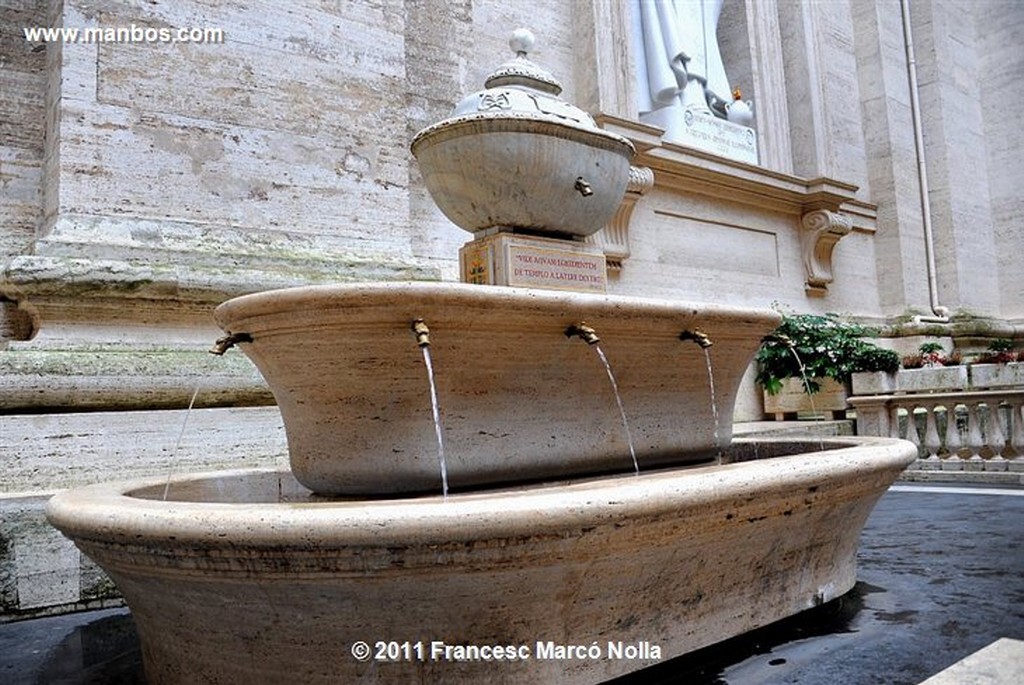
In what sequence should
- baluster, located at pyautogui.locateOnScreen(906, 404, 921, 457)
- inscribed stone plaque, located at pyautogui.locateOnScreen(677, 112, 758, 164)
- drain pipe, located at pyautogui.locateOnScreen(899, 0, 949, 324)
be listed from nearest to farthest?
baluster, located at pyautogui.locateOnScreen(906, 404, 921, 457) → inscribed stone plaque, located at pyautogui.locateOnScreen(677, 112, 758, 164) → drain pipe, located at pyautogui.locateOnScreen(899, 0, 949, 324)

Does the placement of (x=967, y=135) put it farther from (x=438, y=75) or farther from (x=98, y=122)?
(x=98, y=122)

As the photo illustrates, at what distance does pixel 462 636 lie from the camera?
1.74m

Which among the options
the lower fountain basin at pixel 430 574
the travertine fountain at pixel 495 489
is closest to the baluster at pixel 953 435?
the travertine fountain at pixel 495 489

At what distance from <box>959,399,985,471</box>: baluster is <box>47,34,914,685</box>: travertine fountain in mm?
3674

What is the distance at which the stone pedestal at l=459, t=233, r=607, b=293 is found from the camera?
3.02m

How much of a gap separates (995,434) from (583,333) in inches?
202

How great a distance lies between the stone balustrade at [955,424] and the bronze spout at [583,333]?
16.1 ft

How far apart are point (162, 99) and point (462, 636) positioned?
3.78m

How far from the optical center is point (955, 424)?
20.5 ft

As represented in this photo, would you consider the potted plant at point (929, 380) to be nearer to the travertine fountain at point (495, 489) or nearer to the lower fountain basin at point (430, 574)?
the travertine fountain at point (495, 489)

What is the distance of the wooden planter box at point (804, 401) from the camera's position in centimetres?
745

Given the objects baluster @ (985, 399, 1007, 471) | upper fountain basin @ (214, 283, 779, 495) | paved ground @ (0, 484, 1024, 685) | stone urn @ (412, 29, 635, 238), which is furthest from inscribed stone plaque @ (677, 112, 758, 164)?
upper fountain basin @ (214, 283, 779, 495)

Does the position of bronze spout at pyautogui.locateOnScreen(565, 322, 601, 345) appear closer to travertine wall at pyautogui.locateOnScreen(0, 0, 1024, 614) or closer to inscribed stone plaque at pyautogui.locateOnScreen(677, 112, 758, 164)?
travertine wall at pyautogui.locateOnScreen(0, 0, 1024, 614)

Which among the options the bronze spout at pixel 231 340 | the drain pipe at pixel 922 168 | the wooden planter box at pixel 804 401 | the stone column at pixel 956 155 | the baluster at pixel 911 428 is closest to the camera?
the bronze spout at pixel 231 340
